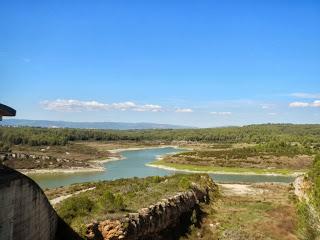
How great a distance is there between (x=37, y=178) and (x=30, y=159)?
20.5m

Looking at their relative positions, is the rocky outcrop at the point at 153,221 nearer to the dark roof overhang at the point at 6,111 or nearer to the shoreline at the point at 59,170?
the dark roof overhang at the point at 6,111

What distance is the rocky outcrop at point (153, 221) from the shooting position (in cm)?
2372

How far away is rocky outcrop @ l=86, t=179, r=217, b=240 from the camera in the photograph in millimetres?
23719

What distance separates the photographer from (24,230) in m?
16.5

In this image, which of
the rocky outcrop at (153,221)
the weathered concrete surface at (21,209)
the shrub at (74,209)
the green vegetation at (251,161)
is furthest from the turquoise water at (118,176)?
the weathered concrete surface at (21,209)

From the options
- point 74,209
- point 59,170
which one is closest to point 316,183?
point 74,209

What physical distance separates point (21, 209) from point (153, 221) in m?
13.6

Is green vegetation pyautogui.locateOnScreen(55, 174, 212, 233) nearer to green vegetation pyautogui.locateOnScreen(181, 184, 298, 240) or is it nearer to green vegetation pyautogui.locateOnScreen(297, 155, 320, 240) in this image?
green vegetation pyautogui.locateOnScreen(181, 184, 298, 240)

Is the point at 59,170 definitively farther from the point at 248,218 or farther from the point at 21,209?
the point at 21,209

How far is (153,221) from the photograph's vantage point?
94.3 feet

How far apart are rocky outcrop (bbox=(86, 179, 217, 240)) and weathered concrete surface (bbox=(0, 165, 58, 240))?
458 centimetres

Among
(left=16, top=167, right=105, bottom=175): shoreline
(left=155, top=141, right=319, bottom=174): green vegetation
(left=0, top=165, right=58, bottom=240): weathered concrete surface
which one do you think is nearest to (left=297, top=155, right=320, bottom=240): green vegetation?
(left=0, top=165, right=58, bottom=240): weathered concrete surface

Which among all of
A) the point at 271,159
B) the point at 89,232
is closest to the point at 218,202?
the point at 89,232

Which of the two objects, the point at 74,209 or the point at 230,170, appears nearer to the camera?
the point at 74,209
